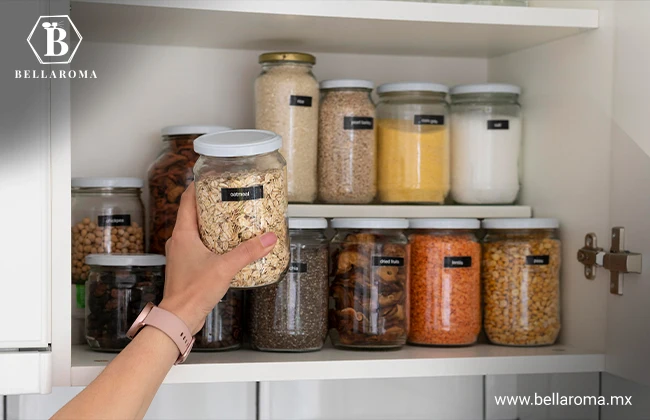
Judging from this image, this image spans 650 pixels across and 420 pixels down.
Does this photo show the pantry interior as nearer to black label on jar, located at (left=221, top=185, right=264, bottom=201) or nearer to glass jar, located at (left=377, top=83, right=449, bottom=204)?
glass jar, located at (left=377, top=83, right=449, bottom=204)

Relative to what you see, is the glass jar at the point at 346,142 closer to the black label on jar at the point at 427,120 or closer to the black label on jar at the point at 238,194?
the black label on jar at the point at 427,120

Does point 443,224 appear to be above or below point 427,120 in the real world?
below

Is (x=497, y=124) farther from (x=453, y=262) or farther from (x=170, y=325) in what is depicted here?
(x=170, y=325)

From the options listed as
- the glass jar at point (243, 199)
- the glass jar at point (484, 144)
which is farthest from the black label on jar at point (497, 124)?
the glass jar at point (243, 199)

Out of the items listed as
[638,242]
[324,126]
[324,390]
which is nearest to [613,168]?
[638,242]

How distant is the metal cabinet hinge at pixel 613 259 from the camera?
4.23 ft

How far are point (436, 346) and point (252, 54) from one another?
0.66 m

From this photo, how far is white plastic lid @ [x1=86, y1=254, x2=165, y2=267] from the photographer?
1.28 metres

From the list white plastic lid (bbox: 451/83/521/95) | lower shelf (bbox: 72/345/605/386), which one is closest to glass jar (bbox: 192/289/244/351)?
lower shelf (bbox: 72/345/605/386)

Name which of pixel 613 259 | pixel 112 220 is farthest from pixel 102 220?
pixel 613 259

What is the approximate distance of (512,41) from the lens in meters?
1.53

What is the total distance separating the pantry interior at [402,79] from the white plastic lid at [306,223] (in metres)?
0.10

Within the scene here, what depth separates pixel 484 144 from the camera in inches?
60.2

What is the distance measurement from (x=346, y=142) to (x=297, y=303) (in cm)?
31
